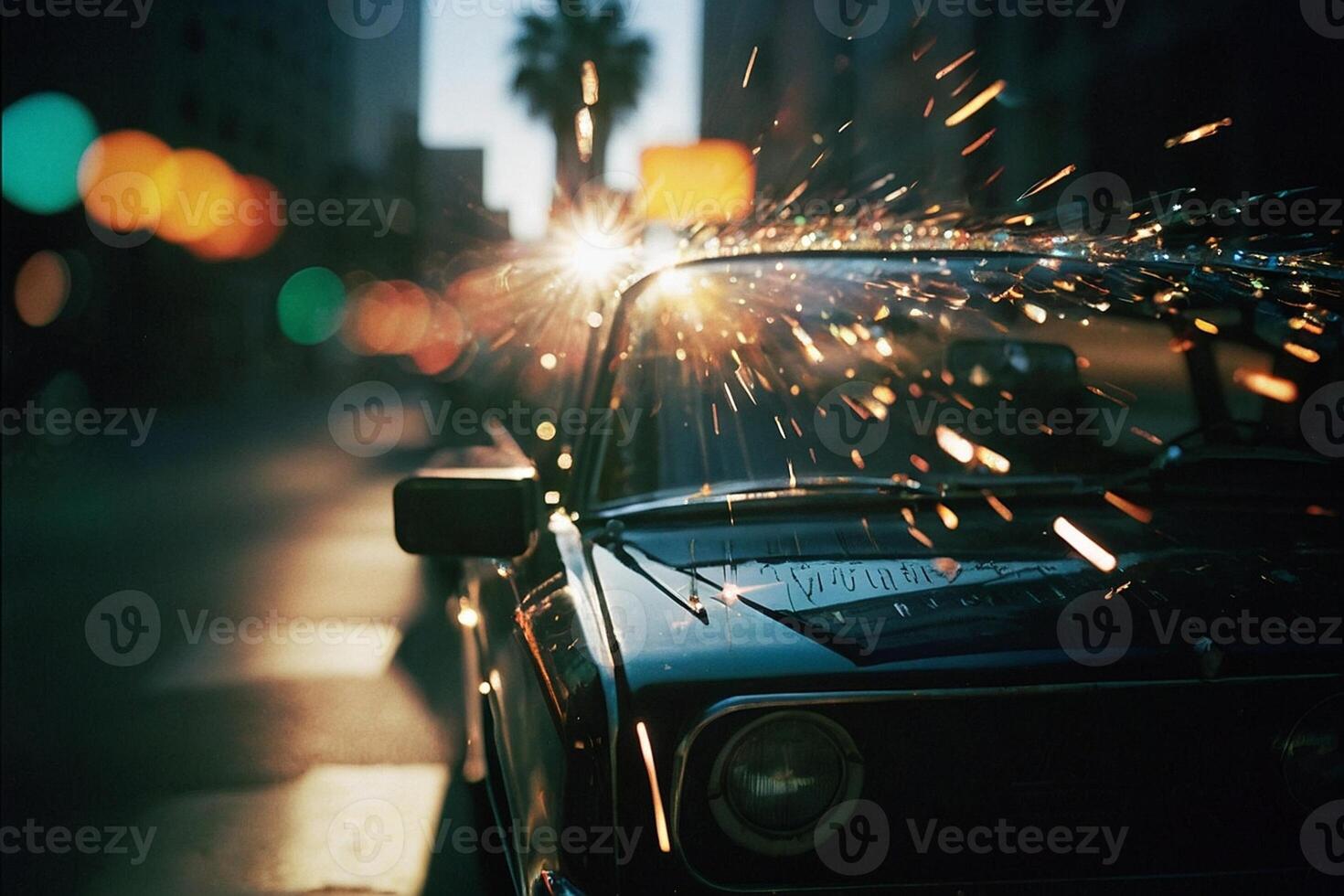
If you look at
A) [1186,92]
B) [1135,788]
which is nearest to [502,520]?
[1135,788]

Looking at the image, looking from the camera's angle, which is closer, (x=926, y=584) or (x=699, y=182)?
(x=926, y=584)

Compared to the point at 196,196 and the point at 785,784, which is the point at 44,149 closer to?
the point at 196,196

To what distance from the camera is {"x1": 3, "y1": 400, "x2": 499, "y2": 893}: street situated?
389 centimetres

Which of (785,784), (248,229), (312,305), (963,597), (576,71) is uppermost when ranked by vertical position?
(248,229)

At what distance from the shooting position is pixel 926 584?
7.56 ft

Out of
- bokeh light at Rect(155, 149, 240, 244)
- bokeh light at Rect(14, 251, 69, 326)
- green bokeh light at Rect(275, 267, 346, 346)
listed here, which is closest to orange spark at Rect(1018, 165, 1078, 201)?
bokeh light at Rect(14, 251, 69, 326)

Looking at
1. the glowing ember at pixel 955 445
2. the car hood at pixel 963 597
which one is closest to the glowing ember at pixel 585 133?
the glowing ember at pixel 955 445

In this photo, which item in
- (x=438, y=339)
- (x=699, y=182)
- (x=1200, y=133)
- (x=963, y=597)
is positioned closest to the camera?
(x=963, y=597)

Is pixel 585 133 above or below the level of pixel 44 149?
below

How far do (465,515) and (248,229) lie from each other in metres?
39.3

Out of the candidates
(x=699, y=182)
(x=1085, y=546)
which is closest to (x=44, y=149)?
(x=699, y=182)

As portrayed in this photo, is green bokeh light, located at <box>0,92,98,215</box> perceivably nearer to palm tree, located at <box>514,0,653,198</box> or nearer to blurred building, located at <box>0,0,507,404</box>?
blurred building, located at <box>0,0,507,404</box>

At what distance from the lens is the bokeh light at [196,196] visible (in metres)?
33.5

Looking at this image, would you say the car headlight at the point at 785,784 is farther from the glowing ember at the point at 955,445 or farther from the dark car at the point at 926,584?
the glowing ember at the point at 955,445
